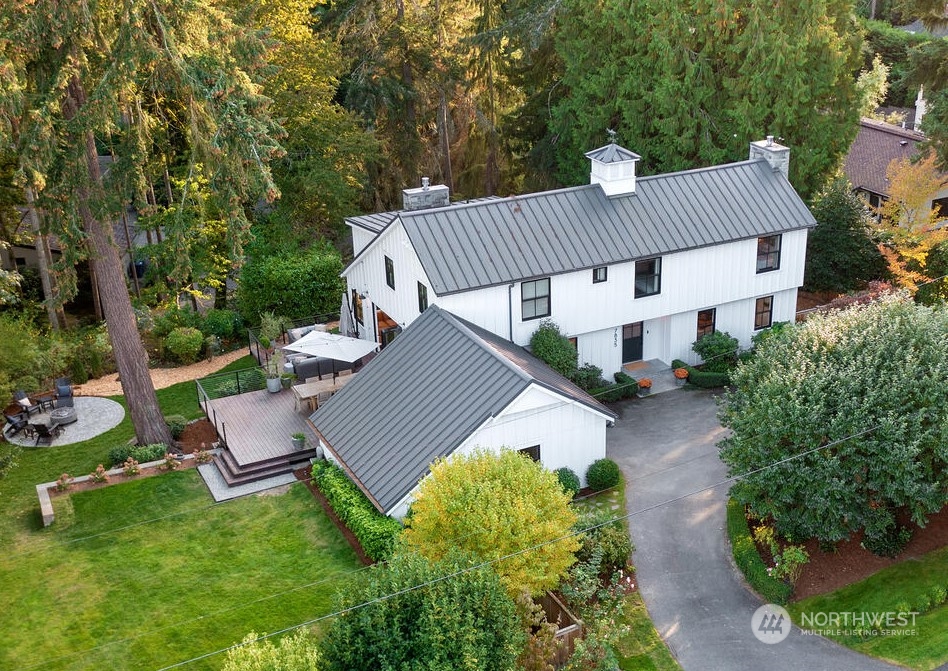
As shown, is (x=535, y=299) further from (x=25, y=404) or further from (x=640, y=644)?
(x=25, y=404)

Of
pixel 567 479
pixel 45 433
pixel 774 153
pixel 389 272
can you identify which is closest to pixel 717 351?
pixel 774 153

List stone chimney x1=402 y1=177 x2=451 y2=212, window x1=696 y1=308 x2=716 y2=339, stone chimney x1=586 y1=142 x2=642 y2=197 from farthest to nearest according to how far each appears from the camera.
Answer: window x1=696 y1=308 x2=716 y2=339
stone chimney x1=402 y1=177 x2=451 y2=212
stone chimney x1=586 y1=142 x2=642 y2=197

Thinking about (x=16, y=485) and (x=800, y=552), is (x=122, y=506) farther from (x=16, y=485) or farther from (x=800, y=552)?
(x=800, y=552)

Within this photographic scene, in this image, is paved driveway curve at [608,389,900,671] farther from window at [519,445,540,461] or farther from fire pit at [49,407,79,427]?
fire pit at [49,407,79,427]

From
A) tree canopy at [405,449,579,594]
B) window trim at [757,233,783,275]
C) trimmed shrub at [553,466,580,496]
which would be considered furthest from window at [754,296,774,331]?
tree canopy at [405,449,579,594]

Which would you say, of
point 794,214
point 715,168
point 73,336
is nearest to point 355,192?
point 73,336

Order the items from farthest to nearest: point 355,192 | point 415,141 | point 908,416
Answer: point 415,141 < point 355,192 < point 908,416
